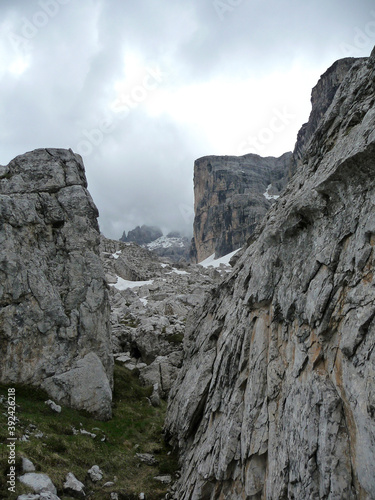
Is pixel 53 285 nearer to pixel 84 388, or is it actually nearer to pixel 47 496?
pixel 84 388

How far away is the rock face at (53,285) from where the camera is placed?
25500 millimetres

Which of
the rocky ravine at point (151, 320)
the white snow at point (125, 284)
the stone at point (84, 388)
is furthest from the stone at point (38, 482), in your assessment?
the white snow at point (125, 284)

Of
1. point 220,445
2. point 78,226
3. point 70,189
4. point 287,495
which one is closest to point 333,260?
point 287,495

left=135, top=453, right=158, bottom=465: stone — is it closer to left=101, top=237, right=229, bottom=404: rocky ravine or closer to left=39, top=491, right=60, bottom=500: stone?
left=39, top=491, right=60, bottom=500: stone

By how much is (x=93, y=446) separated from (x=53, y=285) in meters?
15.0

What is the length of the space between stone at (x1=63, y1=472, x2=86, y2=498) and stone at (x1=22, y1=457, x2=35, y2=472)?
1.81 m

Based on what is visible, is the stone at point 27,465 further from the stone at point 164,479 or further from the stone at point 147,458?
the stone at point 147,458

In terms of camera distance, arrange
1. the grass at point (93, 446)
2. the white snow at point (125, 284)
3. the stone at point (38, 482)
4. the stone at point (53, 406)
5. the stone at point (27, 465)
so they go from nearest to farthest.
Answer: the stone at point (38, 482)
the stone at point (27, 465)
the grass at point (93, 446)
the stone at point (53, 406)
the white snow at point (125, 284)

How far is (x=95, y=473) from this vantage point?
17203mm

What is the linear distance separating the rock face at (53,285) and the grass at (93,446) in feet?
5.97

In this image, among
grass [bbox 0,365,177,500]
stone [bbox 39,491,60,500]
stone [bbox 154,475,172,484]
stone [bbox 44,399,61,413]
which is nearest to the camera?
stone [bbox 39,491,60,500]

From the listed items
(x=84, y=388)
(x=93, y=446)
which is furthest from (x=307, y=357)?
(x=84, y=388)

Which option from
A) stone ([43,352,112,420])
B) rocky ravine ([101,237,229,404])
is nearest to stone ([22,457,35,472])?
stone ([43,352,112,420])

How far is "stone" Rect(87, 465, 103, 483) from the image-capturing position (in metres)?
16.8
